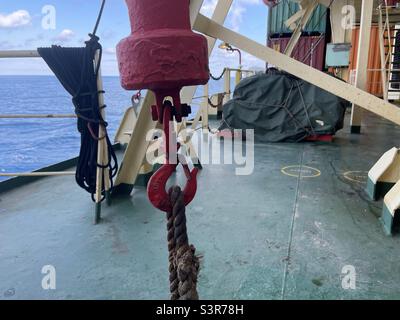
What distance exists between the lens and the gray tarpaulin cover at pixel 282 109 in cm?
492

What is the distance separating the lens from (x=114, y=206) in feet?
7.95

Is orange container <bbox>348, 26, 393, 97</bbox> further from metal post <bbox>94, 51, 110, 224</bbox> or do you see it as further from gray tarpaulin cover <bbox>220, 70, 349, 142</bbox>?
metal post <bbox>94, 51, 110, 224</bbox>

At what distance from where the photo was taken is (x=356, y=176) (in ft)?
10.2

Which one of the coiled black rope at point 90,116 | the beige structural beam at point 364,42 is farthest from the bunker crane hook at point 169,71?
the beige structural beam at point 364,42

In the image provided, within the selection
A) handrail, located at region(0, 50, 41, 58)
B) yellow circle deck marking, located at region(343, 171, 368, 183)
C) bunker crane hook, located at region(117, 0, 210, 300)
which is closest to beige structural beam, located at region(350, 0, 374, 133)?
yellow circle deck marking, located at region(343, 171, 368, 183)

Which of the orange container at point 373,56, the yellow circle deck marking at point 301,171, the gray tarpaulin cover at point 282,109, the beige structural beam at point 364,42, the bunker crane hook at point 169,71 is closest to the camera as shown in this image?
the bunker crane hook at point 169,71

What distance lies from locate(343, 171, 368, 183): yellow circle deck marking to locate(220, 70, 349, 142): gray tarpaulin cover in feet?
5.69

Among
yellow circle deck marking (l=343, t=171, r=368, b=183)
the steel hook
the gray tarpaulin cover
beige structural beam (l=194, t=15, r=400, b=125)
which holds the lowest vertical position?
yellow circle deck marking (l=343, t=171, r=368, b=183)

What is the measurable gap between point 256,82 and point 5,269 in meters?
4.59

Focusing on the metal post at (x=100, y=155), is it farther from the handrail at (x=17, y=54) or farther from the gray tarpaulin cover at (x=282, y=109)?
the gray tarpaulin cover at (x=282, y=109)

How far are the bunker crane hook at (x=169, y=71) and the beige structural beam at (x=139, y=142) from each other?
1624 mm

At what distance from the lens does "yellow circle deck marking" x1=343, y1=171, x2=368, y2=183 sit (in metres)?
2.98
